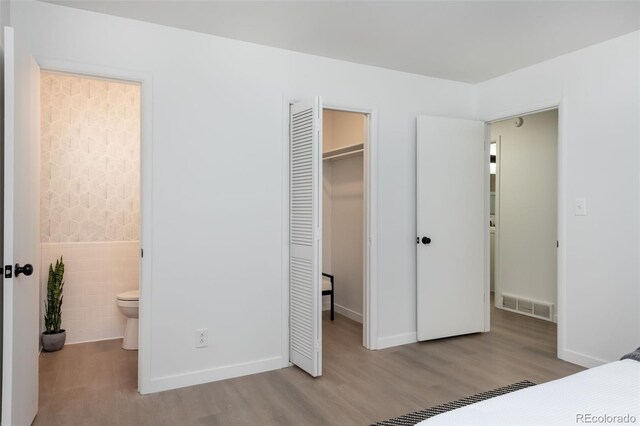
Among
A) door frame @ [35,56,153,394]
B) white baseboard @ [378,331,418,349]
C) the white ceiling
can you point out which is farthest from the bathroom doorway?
white baseboard @ [378,331,418,349]

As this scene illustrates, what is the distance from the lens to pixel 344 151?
477cm

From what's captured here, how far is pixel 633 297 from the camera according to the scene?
306 centimetres

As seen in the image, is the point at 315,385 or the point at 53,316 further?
the point at 53,316

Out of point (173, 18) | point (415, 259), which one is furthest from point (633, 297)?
point (173, 18)

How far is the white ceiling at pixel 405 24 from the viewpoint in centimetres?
267

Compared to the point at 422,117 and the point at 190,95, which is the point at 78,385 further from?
the point at 422,117

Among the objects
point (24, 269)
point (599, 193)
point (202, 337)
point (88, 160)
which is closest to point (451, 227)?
point (599, 193)

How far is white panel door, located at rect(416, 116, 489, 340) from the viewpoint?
155 inches

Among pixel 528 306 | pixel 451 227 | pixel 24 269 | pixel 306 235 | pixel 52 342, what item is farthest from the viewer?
pixel 528 306

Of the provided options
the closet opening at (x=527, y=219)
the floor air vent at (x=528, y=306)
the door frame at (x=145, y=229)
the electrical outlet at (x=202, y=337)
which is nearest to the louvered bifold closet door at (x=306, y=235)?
the electrical outlet at (x=202, y=337)

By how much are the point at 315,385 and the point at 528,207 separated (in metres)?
3.46

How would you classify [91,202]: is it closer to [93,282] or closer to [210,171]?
[93,282]

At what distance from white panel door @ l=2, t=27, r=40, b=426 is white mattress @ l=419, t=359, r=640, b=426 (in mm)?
1892

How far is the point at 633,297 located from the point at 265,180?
8.85 feet
